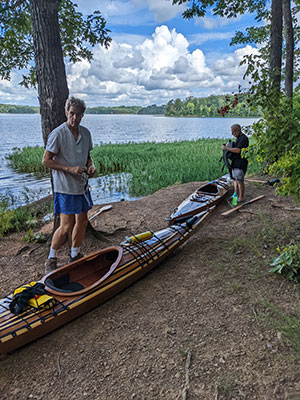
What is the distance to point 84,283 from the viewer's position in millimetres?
3482

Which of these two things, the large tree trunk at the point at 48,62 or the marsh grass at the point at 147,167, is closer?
the large tree trunk at the point at 48,62

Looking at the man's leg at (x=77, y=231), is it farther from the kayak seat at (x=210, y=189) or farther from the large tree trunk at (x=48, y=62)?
the kayak seat at (x=210, y=189)

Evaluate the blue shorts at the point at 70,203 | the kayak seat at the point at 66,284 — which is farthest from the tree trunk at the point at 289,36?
the kayak seat at the point at 66,284

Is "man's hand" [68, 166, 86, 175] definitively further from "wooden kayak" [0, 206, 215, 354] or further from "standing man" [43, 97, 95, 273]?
"wooden kayak" [0, 206, 215, 354]

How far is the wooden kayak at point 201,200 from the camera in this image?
5.60 metres

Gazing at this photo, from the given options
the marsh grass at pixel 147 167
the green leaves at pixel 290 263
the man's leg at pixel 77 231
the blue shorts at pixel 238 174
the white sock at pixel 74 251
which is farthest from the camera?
the marsh grass at pixel 147 167

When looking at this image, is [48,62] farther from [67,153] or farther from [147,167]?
[147,167]

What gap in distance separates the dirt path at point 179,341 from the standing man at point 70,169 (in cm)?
95

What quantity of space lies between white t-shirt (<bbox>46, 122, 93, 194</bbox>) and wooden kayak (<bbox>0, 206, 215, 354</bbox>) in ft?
2.97

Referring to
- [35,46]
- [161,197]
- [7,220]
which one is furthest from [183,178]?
[35,46]

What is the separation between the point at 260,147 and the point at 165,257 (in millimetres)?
1898

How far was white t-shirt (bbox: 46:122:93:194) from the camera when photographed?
333 cm

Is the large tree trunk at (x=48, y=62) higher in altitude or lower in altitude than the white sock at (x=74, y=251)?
higher

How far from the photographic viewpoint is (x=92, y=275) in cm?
362
